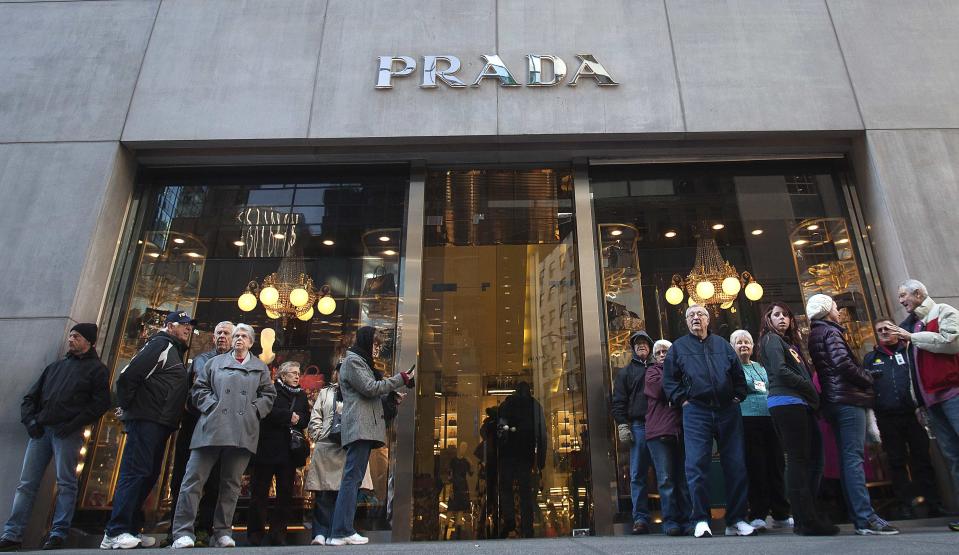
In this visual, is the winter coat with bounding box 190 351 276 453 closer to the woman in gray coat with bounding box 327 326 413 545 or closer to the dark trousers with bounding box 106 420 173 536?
the dark trousers with bounding box 106 420 173 536

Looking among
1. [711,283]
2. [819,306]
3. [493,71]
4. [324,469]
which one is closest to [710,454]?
[819,306]

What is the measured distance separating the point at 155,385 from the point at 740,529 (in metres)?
4.92

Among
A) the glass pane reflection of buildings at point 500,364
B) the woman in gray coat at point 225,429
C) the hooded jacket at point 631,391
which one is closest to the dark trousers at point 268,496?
the woman in gray coat at point 225,429

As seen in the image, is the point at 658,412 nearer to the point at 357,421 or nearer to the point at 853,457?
the point at 853,457

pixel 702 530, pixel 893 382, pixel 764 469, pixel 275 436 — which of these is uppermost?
pixel 893 382

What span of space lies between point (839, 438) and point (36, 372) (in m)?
7.23

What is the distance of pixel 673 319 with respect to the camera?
22.3ft

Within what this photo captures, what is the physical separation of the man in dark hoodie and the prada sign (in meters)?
3.23

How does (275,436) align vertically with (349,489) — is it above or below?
above

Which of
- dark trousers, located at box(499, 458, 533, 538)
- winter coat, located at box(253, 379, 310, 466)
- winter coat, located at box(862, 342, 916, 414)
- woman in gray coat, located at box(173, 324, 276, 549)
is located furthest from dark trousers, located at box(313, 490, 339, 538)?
winter coat, located at box(862, 342, 916, 414)

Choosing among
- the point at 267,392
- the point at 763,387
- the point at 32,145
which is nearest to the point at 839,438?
the point at 763,387

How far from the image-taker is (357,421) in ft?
16.0

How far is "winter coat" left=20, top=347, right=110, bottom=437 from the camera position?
202 inches

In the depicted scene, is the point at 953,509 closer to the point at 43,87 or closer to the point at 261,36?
the point at 261,36
